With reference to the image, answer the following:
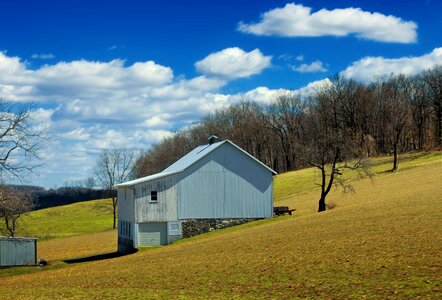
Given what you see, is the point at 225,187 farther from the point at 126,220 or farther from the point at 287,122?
the point at 287,122

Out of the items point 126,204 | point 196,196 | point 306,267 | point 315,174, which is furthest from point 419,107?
point 306,267

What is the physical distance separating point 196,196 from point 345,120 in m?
74.8

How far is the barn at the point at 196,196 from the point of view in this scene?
54.2 metres

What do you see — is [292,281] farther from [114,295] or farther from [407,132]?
[407,132]

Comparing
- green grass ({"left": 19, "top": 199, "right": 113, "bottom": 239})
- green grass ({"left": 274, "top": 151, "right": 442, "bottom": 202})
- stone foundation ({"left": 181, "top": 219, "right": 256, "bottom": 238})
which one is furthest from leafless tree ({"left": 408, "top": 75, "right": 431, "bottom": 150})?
stone foundation ({"left": 181, "top": 219, "right": 256, "bottom": 238})

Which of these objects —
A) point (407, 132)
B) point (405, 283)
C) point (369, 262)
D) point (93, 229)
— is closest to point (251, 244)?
point (369, 262)

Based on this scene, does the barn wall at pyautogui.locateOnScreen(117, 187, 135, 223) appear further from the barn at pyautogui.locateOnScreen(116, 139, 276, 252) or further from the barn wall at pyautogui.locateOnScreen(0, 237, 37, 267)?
the barn wall at pyautogui.locateOnScreen(0, 237, 37, 267)

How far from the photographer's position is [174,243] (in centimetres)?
5278

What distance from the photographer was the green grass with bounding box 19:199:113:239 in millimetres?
95688

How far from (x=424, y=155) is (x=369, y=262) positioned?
8127 cm

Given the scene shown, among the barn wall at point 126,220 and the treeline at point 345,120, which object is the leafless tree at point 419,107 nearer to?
the treeline at point 345,120

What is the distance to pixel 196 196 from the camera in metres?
55.9

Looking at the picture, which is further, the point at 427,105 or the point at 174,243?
the point at 427,105

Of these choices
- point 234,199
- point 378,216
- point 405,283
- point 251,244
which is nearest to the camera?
point 405,283
